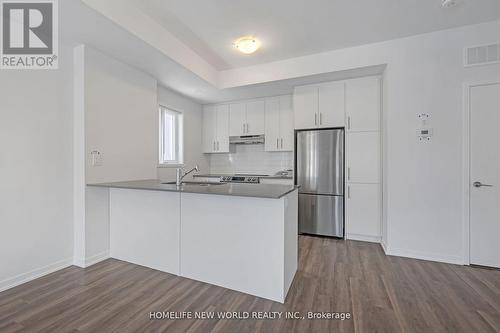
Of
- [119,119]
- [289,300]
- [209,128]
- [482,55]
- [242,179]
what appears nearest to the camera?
[289,300]

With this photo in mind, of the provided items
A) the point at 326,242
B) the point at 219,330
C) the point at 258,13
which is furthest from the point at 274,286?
the point at 258,13

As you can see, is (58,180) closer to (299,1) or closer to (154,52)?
(154,52)

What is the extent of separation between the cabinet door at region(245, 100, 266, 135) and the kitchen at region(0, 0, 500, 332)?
969mm

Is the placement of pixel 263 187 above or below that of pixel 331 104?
below

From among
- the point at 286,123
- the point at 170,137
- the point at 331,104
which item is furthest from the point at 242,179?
the point at 331,104

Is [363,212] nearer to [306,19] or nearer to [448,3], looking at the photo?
[448,3]

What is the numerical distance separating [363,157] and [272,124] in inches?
72.2

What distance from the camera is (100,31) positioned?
2.26 m

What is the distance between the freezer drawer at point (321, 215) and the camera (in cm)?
354

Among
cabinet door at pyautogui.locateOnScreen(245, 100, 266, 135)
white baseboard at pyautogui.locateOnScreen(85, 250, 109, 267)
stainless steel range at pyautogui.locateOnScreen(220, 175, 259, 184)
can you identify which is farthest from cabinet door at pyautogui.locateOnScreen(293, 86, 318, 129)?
white baseboard at pyautogui.locateOnScreen(85, 250, 109, 267)

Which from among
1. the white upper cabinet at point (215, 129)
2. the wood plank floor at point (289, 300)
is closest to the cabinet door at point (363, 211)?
the wood plank floor at point (289, 300)

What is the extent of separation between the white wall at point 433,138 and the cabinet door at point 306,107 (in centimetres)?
77

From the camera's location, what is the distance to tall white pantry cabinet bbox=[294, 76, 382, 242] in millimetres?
3348

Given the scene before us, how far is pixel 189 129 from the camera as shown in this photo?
4730mm
